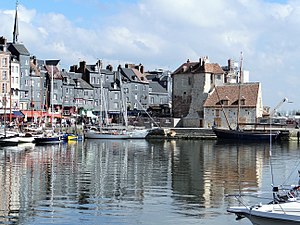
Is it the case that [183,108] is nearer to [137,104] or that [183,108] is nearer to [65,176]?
[137,104]

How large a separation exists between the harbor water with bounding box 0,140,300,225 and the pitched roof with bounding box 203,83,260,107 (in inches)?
1653

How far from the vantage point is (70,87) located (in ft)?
368

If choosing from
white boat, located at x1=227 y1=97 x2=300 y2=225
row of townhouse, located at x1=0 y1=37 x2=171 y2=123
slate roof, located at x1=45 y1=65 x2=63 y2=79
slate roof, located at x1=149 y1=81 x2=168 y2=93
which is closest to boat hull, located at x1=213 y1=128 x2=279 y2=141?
row of townhouse, located at x1=0 y1=37 x2=171 y2=123

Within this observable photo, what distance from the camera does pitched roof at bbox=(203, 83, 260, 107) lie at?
9650 centimetres

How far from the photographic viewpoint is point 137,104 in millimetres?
125625

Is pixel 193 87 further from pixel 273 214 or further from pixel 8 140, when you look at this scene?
pixel 273 214

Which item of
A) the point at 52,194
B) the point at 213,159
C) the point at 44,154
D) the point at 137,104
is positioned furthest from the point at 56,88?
the point at 52,194

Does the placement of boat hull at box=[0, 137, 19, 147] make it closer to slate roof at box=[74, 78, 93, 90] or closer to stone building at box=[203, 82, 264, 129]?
stone building at box=[203, 82, 264, 129]

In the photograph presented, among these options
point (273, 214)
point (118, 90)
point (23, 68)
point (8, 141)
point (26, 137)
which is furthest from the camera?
point (118, 90)

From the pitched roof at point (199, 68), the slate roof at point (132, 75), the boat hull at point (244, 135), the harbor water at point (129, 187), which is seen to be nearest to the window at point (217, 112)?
the pitched roof at point (199, 68)

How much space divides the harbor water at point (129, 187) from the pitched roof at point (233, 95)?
41979mm

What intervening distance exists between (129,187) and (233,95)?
67.1 metres

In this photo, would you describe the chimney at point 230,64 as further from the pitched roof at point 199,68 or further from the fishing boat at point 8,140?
the fishing boat at point 8,140

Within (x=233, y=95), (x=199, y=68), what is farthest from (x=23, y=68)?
(x=233, y=95)
